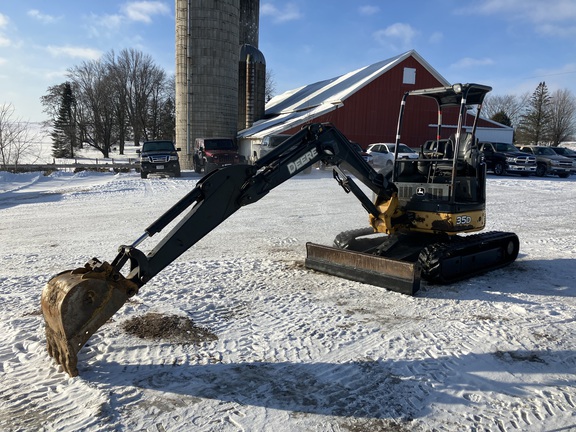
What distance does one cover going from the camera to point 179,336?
4.76 m

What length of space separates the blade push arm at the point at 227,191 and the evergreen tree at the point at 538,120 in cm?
6346

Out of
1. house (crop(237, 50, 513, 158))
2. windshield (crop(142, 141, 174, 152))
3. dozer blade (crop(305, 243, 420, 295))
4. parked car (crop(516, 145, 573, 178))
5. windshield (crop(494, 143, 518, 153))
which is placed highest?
house (crop(237, 50, 513, 158))

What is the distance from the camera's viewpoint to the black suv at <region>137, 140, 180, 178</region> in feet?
73.4

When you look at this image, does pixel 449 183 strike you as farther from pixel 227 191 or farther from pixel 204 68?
pixel 204 68

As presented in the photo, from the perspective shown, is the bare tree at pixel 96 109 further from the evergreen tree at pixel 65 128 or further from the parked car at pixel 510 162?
the parked car at pixel 510 162

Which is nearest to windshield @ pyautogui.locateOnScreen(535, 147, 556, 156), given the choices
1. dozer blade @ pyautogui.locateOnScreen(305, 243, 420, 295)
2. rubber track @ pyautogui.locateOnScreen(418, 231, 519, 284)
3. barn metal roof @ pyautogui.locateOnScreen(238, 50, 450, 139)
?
barn metal roof @ pyautogui.locateOnScreen(238, 50, 450, 139)

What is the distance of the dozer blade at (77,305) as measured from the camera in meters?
3.72

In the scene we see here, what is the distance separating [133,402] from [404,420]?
2.09m

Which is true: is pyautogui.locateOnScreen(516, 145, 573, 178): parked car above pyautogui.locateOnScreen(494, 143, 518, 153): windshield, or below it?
below

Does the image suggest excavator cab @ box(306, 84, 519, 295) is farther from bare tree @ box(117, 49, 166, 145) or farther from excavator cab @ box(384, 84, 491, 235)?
bare tree @ box(117, 49, 166, 145)

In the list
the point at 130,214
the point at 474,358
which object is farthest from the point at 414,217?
the point at 130,214

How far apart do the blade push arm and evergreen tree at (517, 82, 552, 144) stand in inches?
2498

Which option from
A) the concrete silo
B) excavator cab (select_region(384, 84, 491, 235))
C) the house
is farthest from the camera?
the house

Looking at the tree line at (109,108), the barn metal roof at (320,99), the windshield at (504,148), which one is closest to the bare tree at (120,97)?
the tree line at (109,108)
